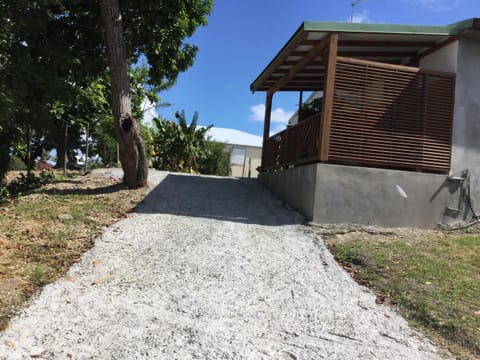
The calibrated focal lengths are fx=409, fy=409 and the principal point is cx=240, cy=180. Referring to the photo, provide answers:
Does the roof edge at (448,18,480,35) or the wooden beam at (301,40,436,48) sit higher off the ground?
the roof edge at (448,18,480,35)

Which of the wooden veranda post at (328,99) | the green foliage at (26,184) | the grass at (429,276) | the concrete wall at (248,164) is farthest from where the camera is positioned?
the concrete wall at (248,164)

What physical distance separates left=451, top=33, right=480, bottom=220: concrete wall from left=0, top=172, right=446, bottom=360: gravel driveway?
3444 mm

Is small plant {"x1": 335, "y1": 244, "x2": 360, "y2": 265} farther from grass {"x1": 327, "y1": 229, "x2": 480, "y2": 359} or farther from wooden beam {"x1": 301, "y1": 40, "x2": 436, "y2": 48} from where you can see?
wooden beam {"x1": 301, "y1": 40, "x2": 436, "y2": 48}

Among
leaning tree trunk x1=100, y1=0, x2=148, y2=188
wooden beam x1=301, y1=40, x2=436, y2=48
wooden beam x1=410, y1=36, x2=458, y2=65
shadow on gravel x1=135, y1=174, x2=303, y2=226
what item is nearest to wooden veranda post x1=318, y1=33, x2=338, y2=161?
wooden beam x1=301, y1=40, x2=436, y2=48

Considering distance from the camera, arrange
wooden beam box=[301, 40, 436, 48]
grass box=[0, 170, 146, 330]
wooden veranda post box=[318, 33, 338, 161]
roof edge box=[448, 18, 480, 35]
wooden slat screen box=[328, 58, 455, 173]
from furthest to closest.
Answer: wooden beam box=[301, 40, 436, 48] → wooden slat screen box=[328, 58, 455, 173] → wooden veranda post box=[318, 33, 338, 161] → roof edge box=[448, 18, 480, 35] → grass box=[0, 170, 146, 330]

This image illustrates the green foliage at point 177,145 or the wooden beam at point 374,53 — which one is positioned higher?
the wooden beam at point 374,53

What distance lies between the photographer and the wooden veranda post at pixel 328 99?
7.38 m

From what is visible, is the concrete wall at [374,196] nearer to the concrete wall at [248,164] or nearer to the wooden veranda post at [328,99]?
the wooden veranda post at [328,99]

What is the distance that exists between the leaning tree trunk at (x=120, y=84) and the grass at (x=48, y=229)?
108 centimetres

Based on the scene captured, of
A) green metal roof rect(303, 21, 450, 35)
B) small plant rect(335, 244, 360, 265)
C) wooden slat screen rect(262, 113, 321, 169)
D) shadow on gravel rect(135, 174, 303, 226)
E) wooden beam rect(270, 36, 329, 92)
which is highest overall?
green metal roof rect(303, 21, 450, 35)

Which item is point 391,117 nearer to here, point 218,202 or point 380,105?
point 380,105

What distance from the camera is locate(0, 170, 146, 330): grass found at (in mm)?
4531

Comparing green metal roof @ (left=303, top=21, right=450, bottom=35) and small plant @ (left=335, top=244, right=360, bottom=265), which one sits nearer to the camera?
small plant @ (left=335, top=244, right=360, bottom=265)

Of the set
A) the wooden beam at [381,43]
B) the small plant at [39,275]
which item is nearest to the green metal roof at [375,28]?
the wooden beam at [381,43]
